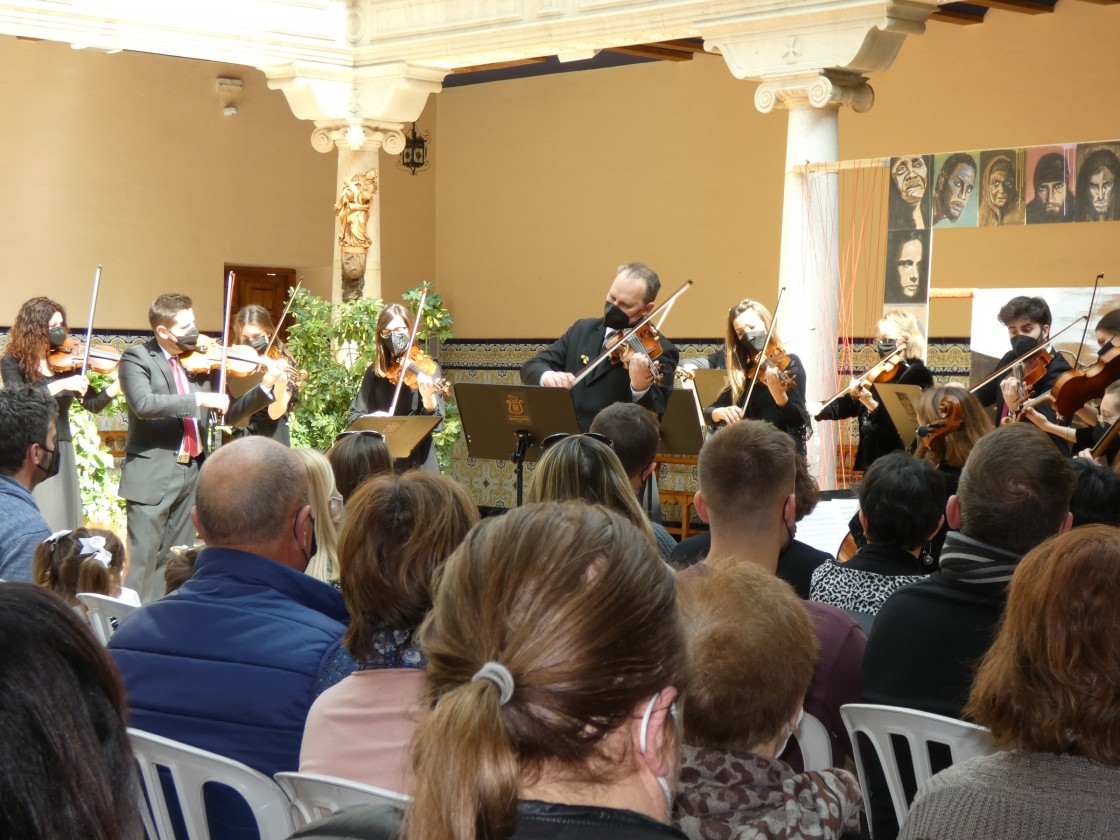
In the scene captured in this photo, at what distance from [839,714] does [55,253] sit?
346 inches

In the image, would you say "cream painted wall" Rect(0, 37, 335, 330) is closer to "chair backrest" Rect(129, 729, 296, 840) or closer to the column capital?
the column capital

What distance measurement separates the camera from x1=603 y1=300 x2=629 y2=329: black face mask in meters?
5.66

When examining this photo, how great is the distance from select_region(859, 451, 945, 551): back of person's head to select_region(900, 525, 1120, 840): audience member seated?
1301 millimetres

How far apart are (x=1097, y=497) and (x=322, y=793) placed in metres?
2.15

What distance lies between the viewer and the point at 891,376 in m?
6.67

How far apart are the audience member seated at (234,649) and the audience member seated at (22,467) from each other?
1028 millimetres

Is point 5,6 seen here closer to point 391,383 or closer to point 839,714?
point 391,383

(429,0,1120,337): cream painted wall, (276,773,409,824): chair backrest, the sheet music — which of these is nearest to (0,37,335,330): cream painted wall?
(429,0,1120,337): cream painted wall

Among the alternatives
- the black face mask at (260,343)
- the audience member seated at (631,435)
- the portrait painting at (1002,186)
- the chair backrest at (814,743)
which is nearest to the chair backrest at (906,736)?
the chair backrest at (814,743)

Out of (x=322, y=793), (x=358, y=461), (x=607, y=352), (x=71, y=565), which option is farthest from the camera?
(x=607, y=352)

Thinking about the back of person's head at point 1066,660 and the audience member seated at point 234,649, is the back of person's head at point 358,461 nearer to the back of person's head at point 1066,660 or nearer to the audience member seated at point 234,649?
the audience member seated at point 234,649

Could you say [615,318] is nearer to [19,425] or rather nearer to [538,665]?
[19,425]

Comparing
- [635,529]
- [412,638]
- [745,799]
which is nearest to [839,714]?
[412,638]

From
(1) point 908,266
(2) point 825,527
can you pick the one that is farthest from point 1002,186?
(2) point 825,527
